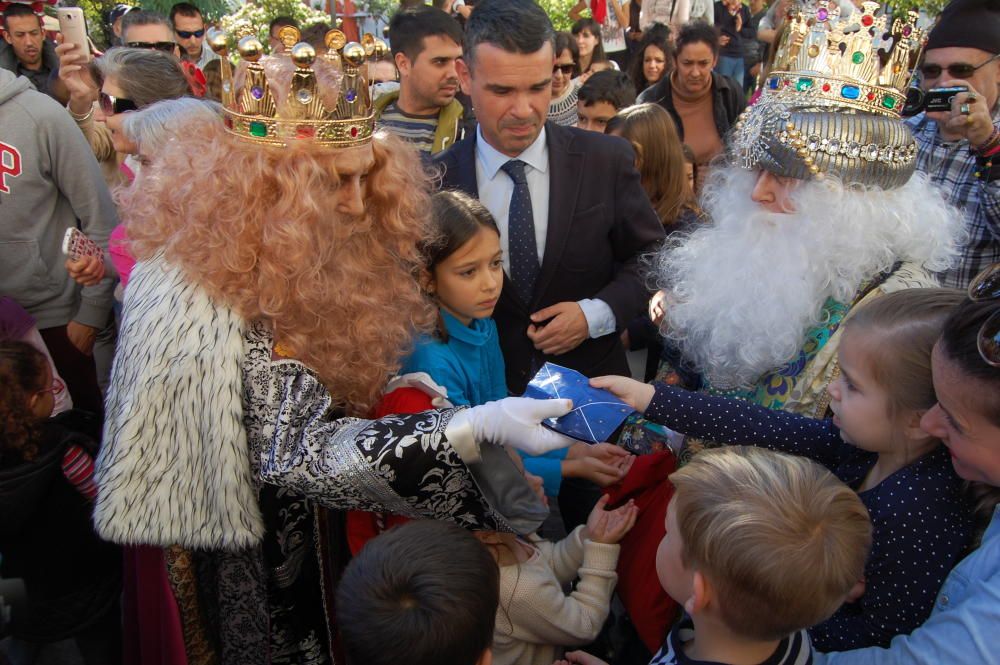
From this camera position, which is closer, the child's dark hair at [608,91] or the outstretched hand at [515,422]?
the outstretched hand at [515,422]

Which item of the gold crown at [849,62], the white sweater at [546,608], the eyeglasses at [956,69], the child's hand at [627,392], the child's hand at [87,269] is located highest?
the gold crown at [849,62]

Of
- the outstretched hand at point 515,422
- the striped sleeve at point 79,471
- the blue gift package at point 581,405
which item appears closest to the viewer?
the outstretched hand at point 515,422

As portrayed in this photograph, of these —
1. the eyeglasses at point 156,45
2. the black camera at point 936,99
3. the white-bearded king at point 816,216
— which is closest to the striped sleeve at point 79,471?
the white-bearded king at point 816,216

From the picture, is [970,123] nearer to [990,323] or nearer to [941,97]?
[941,97]

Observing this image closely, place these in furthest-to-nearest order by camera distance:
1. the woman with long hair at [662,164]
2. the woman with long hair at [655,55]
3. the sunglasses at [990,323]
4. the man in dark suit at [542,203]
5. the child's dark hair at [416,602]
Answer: the woman with long hair at [655,55] < the woman with long hair at [662,164] < the man in dark suit at [542,203] < the child's dark hair at [416,602] < the sunglasses at [990,323]

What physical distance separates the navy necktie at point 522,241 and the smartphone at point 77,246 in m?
2.08

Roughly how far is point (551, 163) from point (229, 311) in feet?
5.19

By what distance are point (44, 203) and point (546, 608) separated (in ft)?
11.1

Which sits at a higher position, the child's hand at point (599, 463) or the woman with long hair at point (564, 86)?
the woman with long hair at point (564, 86)

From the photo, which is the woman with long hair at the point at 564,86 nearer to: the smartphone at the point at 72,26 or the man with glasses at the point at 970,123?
the man with glasses at the point at 970,123

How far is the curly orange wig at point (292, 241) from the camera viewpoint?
1992 millimetres

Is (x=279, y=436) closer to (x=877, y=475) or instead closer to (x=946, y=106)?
(x=877, y=475)

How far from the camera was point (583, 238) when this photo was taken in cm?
305

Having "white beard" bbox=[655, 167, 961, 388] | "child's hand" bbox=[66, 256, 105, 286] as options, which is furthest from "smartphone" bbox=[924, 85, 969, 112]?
"child's hand" bbox=[66, 256, 105, 286]
